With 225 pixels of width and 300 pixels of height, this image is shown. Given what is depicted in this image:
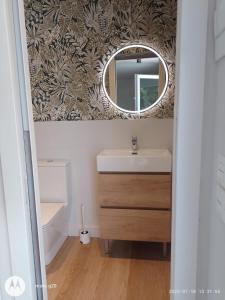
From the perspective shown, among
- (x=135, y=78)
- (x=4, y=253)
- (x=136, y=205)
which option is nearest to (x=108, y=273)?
(x=136, y=205)

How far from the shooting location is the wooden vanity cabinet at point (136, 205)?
197 cm

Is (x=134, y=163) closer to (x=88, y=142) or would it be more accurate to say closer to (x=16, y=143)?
(x=88, y=142)

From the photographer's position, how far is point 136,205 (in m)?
2.02

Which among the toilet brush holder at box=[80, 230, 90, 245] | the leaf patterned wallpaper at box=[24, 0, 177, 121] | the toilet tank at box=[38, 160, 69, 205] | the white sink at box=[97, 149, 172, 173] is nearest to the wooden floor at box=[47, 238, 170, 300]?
the toilet brush holder at box=[80, 230, 90, 245]

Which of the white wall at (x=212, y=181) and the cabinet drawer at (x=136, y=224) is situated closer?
the white wall at (x=212, y=181)

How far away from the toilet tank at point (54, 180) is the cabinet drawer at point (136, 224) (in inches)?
17.6

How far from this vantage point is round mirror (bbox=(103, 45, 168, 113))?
7.28 ft

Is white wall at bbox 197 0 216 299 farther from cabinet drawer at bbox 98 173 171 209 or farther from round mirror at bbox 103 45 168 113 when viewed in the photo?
round mirror at bbox 103 45 168 113

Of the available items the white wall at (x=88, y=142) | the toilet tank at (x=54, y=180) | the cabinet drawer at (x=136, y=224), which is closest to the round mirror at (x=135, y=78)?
the white wall at (x=88, y=142)

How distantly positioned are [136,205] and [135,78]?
3.66ft

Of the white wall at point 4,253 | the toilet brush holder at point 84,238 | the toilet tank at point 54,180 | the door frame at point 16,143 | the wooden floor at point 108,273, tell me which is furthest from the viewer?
the toilet brush holder at point 84,238

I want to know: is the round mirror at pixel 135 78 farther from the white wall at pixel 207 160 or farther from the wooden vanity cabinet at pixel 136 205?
the white wall at pixel 207 160

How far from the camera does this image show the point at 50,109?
94.0 inches

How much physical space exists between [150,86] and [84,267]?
1.63 meters
